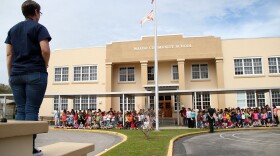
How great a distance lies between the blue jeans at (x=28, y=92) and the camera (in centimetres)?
314

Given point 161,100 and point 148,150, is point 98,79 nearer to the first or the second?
point 161,100

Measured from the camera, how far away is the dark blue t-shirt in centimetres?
323

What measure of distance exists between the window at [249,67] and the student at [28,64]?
27.7 m

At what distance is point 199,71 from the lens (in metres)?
30.2

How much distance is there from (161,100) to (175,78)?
2.88m

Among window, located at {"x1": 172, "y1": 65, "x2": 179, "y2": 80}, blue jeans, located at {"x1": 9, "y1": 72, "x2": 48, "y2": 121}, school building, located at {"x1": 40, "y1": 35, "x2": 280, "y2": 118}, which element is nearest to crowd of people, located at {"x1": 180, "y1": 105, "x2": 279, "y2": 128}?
school building, located at {"x1": 40, "y1": 35, "x2": 280, "y2": 118}

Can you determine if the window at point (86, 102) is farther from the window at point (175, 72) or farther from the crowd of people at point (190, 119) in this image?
the window at point (175, 72)

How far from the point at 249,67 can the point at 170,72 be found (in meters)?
8.15

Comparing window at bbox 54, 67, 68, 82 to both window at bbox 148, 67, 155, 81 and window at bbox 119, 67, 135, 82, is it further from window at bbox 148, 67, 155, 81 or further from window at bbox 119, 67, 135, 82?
window at bbox 148, 67, 155, 81

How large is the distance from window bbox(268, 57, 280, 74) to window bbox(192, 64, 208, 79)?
6320 millimetres

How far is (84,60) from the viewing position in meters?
32.2

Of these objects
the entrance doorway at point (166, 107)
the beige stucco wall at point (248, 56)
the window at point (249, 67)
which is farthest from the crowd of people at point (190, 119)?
the window at point (249, 67)

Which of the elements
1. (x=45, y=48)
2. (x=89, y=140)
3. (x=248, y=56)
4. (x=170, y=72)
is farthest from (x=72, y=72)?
(x=45, y=48)

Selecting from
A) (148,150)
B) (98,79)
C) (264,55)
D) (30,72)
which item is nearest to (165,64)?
(98,79)
